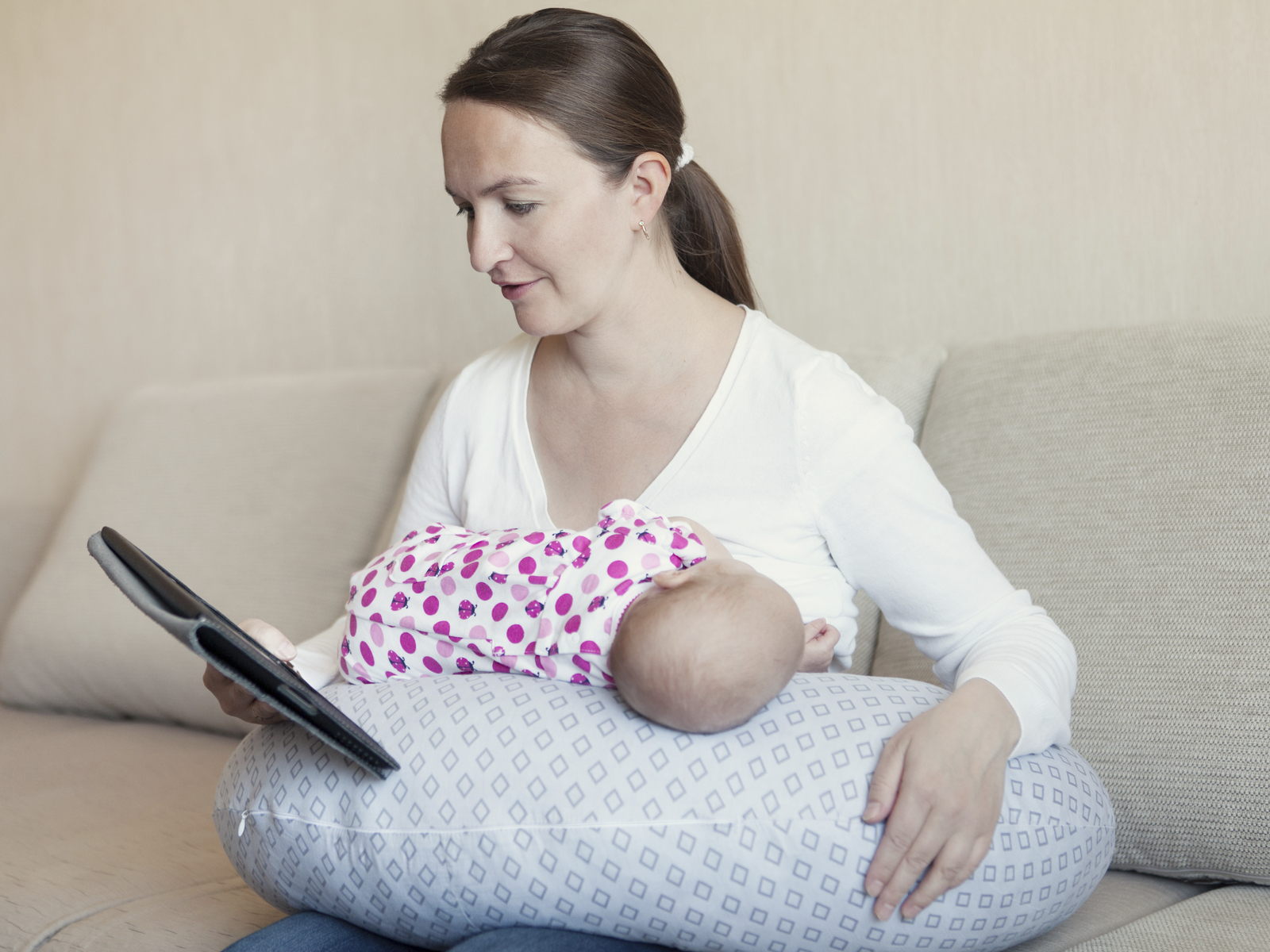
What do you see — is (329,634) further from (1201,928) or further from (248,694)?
(1201,928)

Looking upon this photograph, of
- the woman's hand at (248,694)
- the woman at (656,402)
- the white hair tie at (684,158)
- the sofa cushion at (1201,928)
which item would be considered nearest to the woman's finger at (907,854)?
the woman at (656,402)

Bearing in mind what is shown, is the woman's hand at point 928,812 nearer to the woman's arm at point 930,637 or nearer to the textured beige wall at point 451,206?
the woman's arm at point 930,637

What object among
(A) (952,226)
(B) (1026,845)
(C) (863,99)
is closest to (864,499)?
(B) (1026,845)

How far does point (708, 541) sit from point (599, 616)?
18cm

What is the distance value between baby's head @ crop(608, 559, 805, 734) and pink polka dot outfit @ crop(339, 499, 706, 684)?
0.17 ft

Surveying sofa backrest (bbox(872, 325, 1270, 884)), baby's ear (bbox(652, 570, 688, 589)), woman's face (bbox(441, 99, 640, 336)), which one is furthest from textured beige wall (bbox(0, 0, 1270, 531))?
baby's ear (bbox(652, 570, 688, 589))

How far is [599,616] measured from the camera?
0.95 metres

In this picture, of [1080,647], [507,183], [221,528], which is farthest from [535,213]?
[221,528]

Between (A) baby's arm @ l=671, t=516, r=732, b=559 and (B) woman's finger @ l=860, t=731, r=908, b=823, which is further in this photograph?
(A) baby's arm @ l=671, t=516, r=732, b=559

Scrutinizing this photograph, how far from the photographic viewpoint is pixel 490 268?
1.22 meters

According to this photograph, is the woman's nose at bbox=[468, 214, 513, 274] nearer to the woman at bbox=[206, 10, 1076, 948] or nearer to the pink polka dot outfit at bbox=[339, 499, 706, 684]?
the woman at bbox=[206, 10, 1076, 948]

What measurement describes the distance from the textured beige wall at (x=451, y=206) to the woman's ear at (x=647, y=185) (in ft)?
2.09

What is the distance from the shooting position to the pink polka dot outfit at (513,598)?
0.97m

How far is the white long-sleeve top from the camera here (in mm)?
1091
